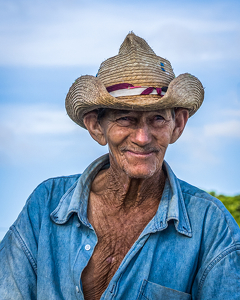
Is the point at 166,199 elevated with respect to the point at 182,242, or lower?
elevated

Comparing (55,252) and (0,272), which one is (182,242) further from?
(0,272)

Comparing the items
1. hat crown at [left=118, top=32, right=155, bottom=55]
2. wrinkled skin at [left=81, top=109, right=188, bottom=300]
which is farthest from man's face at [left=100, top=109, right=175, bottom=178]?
hat crown at [left=118, top=32, right=155, bottom=55]

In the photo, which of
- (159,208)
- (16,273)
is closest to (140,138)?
(159,208)

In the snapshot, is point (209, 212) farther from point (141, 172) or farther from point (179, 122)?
point (179, 122)

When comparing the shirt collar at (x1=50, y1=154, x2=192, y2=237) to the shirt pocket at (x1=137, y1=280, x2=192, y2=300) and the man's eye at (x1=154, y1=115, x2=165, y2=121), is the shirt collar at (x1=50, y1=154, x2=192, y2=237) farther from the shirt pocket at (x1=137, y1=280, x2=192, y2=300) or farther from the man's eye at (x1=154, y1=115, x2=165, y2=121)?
the man's eye at (x1=154, y1=115, x2=165, y2=121)

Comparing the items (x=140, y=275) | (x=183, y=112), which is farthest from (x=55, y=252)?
(x=183, y=112)

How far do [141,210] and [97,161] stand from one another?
0.65m

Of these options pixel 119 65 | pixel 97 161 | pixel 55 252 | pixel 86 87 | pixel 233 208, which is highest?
pixel 233 208

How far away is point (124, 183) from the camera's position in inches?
134

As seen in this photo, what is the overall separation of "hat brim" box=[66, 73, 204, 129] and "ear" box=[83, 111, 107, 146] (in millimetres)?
59

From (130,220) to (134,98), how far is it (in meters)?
1.07

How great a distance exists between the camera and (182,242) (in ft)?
10.2

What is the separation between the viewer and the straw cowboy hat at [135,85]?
3045 millimetres

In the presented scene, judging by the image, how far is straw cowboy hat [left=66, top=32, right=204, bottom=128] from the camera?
3.04 meters
